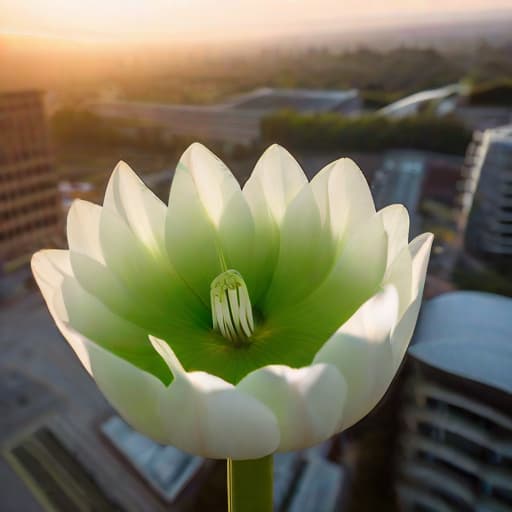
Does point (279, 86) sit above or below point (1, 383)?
above

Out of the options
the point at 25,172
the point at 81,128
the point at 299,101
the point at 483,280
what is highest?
the point at 25,172

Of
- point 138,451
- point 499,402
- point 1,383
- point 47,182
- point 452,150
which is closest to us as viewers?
point 499,402

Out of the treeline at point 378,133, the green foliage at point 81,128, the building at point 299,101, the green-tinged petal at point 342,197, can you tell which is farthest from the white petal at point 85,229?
the building at point 299,101

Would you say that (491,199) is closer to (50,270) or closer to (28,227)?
(28,227)

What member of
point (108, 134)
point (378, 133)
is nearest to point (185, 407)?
point (378, 133)

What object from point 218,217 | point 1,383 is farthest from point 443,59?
point 218,217

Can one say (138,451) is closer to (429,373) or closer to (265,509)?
(429,373)

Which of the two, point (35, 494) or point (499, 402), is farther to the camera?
point (35, 494)
